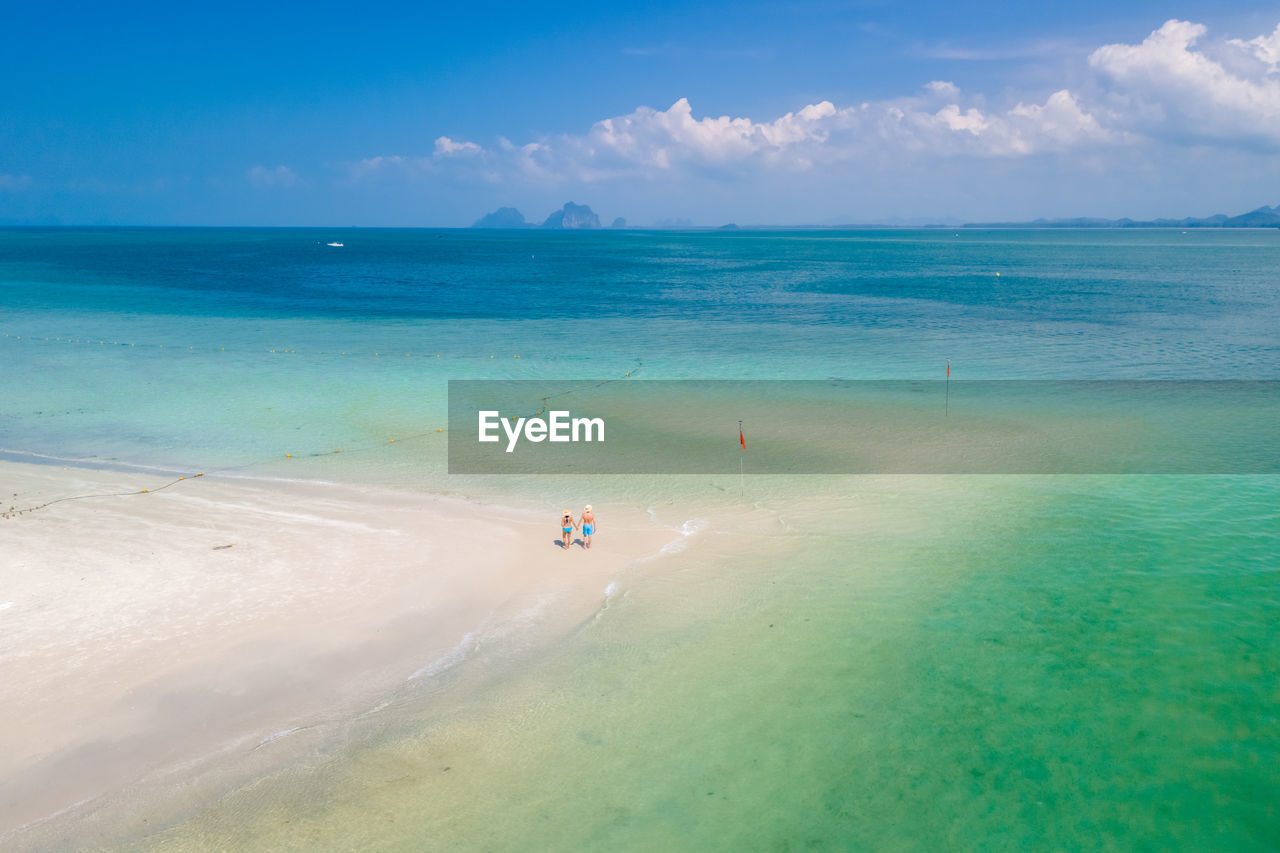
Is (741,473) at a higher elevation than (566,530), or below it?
higher

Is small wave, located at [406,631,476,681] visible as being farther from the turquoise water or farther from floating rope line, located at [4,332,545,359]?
floating rope line, located at [4,332,545,359]

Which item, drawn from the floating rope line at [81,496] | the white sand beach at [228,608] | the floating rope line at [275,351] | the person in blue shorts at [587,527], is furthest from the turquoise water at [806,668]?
the floating rope line at [275,351]

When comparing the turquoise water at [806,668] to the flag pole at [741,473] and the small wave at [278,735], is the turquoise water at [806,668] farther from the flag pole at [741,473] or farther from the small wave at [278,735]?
the small wave at [278,735]

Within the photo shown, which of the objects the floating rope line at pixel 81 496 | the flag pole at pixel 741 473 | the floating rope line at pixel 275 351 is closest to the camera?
the floating rope line at pixel 81 496
